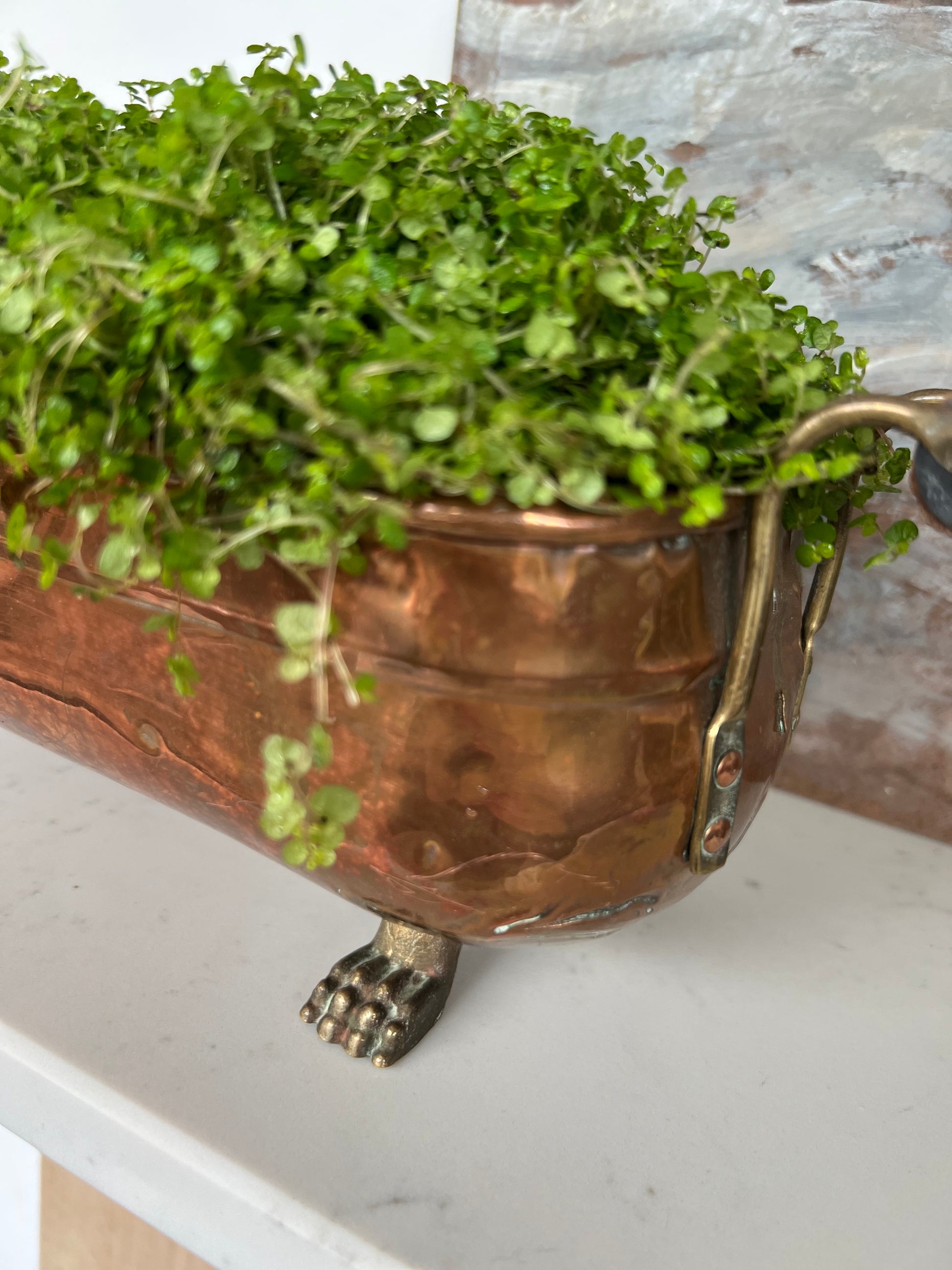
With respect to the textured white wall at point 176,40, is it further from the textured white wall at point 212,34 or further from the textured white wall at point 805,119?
the textured white wall at point 805,119

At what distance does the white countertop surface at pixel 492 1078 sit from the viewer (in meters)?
0.53

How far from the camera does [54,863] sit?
79 centimetres

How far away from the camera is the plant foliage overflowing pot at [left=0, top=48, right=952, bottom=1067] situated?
0.41 meters

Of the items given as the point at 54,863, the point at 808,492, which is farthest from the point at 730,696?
the point at 54,863

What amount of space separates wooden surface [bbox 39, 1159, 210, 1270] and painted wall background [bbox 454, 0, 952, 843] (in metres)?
0.69

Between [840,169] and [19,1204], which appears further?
[19,1204]

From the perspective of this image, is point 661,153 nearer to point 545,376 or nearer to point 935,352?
point 935,352

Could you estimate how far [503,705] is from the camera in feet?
1.53

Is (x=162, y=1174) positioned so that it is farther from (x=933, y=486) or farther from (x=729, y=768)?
(x=933, y=486)

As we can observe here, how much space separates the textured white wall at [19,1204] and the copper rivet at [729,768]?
2.49ft

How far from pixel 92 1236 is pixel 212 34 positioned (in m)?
1.17

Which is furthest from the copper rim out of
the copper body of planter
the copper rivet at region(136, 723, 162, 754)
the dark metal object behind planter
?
the copper rivet at region(136, 723, 162, 754)

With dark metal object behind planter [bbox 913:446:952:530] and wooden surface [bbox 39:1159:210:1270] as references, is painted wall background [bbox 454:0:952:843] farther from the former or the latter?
wooden surface [bbox 39:1159:210:1270]

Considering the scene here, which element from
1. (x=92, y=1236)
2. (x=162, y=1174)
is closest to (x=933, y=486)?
(x=162, y=1174)
